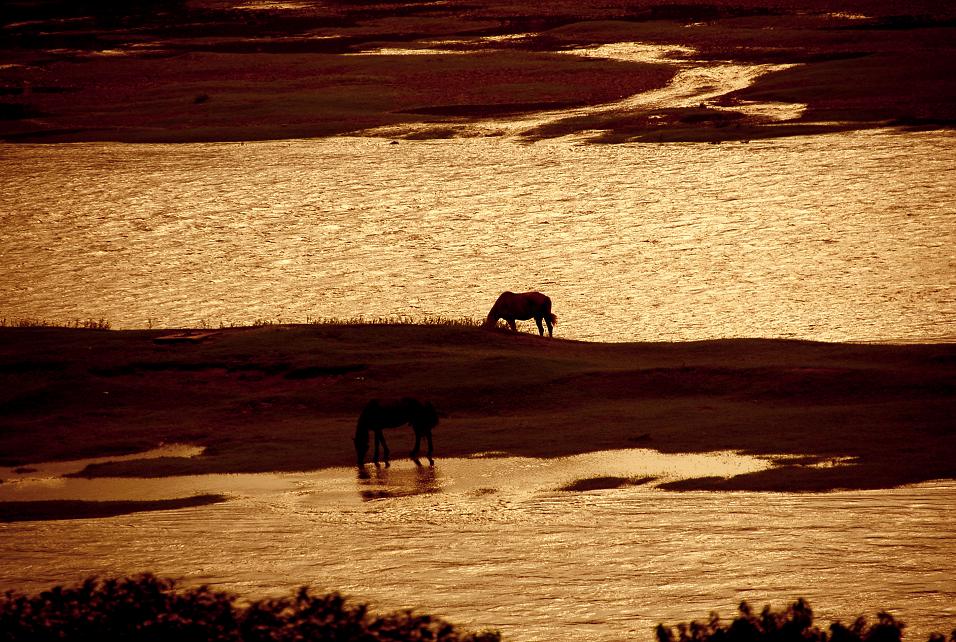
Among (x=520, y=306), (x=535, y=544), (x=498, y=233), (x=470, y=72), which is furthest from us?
(x=470, y=72)

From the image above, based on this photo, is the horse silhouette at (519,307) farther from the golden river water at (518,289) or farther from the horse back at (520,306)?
the golden river water at (518,289)

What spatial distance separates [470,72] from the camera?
77500 millimetres

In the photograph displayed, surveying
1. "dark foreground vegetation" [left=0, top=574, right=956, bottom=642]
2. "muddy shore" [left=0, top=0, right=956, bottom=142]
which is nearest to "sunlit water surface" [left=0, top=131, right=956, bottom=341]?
"muddy shore" [left=0, top=0, right=956, bottom=142]

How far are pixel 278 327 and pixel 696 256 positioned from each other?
1779 centimetres

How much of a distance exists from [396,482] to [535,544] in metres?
3.04

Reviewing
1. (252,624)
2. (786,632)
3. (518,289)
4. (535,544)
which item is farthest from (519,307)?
(786,632)

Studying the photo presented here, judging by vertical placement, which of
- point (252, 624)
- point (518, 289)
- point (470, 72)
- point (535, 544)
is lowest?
point (518, 289)

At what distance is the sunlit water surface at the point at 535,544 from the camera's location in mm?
15945

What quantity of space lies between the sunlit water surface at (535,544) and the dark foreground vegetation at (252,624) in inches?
133

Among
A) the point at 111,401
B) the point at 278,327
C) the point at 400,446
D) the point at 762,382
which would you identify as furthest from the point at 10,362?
the point at 762,382

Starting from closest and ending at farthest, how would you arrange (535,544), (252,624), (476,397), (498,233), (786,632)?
(786,632), (252,624), (535,544), (476,397), (498,233)

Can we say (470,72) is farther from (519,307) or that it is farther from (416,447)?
(416,447)

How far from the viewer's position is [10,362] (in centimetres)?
2828

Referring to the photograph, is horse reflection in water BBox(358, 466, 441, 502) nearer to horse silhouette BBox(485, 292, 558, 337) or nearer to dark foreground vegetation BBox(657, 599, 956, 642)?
dark foreground vegetation BBox(657, 599, 956, 642)
